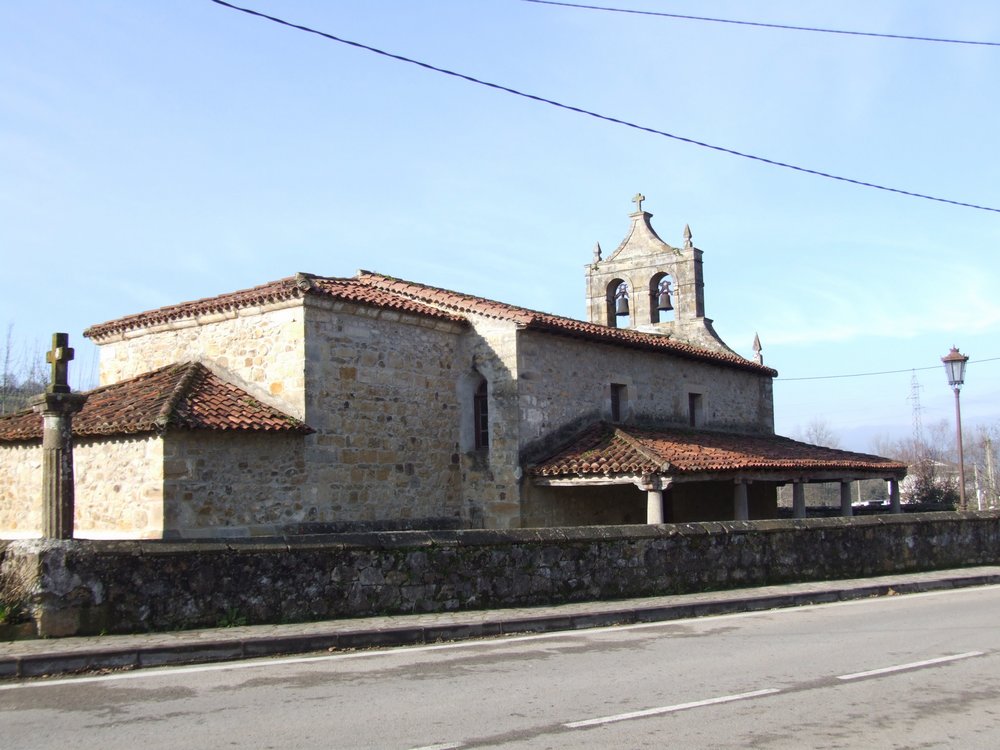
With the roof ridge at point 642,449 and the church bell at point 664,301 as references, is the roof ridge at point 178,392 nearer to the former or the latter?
the roof ridge at point 642,449

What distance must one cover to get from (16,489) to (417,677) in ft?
37.8

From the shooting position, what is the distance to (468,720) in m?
6.25

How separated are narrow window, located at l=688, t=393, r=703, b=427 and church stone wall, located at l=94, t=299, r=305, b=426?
457 inches

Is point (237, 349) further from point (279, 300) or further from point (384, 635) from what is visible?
point (384, 635)

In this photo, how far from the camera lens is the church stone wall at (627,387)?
19.1 metres

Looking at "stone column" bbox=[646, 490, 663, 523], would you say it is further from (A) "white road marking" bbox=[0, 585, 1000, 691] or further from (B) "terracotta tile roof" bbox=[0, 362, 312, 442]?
(B) "terracotta tile roof" bbox=[0, 362, 312, 442]

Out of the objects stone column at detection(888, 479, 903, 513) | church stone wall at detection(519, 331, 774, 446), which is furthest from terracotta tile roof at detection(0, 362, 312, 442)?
stone column at detection(888, 479, 903, 513)

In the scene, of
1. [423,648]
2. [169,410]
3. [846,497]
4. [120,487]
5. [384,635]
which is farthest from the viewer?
[846,497]

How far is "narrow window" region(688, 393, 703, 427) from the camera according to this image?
24328 millimetres

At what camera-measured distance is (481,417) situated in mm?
19281

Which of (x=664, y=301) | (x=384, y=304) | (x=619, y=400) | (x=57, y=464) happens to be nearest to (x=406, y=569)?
(x=57, y=464)

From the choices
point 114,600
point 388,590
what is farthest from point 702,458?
point 114,600

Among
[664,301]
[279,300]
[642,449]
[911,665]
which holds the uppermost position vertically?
[664,301]

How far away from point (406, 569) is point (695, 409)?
14818 mm
